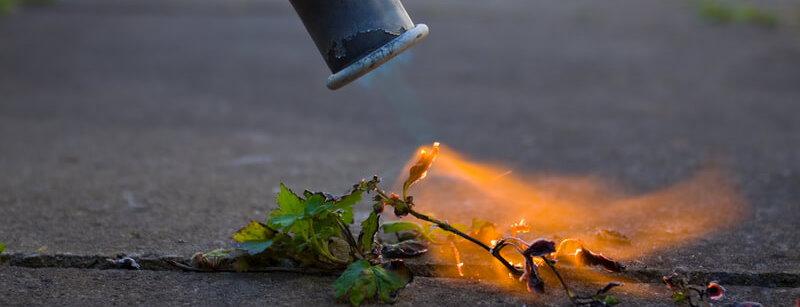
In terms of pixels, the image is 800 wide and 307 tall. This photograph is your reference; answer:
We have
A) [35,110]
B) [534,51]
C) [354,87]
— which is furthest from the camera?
[534,51]

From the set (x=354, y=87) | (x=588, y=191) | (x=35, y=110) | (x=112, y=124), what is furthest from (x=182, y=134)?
(x=588, y=191)

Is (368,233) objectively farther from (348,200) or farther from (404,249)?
(404,249)

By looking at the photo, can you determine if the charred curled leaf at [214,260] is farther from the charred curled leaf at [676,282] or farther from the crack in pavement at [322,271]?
the charred curled leaf at [676,282]

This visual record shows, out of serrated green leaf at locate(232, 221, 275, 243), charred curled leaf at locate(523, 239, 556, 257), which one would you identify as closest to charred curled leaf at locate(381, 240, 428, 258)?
serrated green leaf at locate(232, 221, 275, 243)

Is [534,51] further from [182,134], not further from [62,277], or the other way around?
[62,277]

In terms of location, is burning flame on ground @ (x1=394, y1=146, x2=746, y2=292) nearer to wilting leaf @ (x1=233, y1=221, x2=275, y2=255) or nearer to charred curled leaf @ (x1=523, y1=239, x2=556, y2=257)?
charred curled leaf @ (x1=523, y1=239, x2=556, y2=257)
